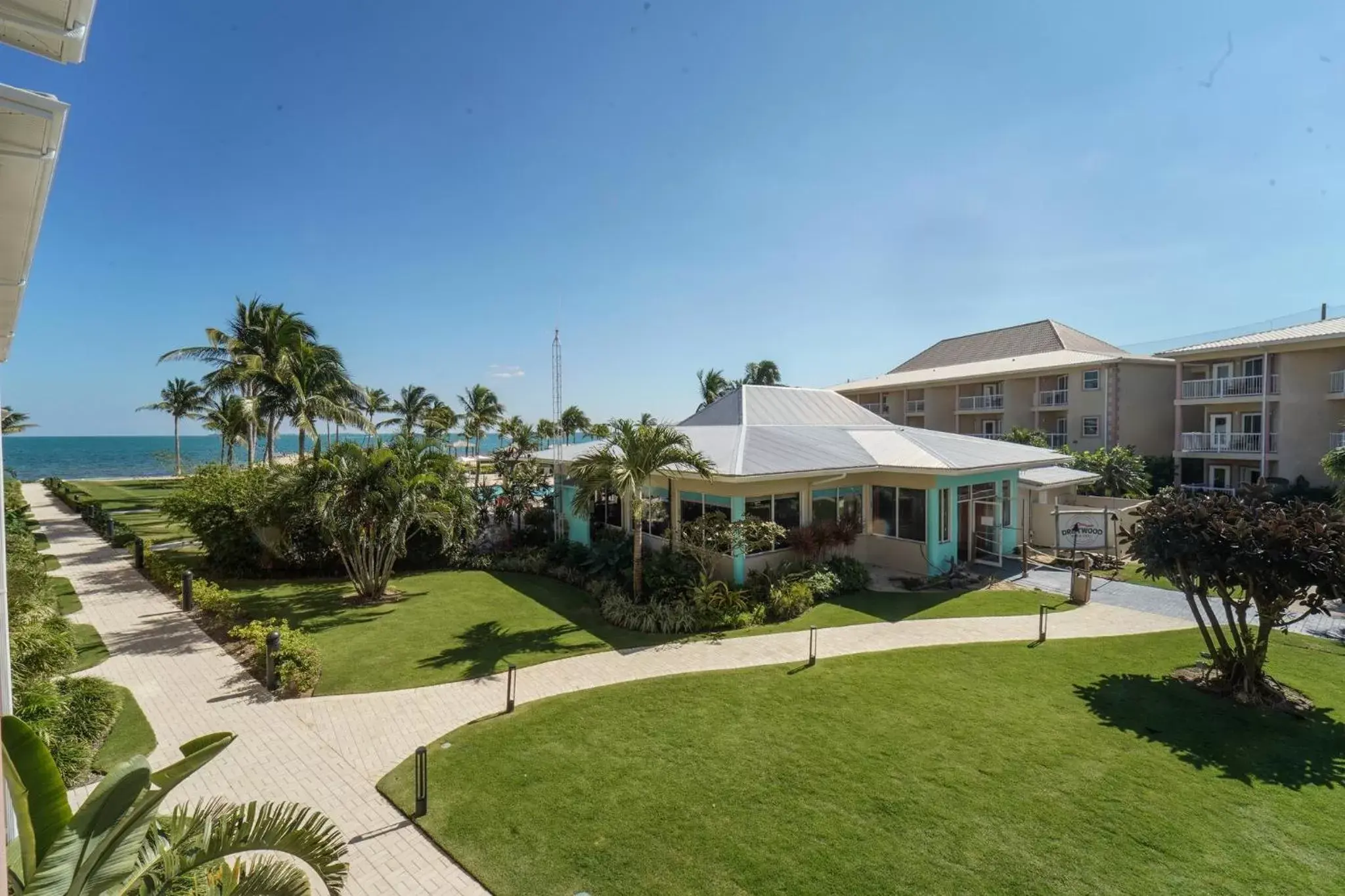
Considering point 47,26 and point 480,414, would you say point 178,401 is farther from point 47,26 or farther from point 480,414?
point 47,26

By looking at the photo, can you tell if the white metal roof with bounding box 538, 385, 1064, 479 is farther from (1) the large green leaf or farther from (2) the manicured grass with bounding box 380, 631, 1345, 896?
(1) the large green leaf

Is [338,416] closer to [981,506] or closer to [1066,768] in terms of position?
[981,506]

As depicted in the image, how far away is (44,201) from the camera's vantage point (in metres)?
3.40

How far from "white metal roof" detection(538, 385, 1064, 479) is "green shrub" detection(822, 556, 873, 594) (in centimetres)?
275

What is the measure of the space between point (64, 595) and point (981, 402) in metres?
45.4

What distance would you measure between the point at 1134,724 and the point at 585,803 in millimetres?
8690

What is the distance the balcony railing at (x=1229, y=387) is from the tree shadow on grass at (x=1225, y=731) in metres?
26.4

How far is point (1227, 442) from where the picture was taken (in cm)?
2988

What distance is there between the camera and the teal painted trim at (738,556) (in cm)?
1606

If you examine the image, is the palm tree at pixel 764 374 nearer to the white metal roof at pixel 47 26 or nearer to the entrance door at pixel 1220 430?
the entrance door at pixel 1220 430

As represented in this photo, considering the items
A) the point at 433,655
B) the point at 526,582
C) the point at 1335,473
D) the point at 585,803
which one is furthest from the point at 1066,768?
the point at 1335,473

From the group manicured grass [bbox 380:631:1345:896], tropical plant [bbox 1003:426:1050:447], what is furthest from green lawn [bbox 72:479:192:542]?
tropical plant [bbox 1003:426:1050:447]

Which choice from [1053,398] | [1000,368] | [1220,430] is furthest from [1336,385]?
[1000,368]

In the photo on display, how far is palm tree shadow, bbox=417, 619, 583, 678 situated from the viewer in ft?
39.2
